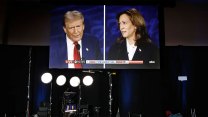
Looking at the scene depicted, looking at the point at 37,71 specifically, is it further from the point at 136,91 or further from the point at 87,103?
the point at 136,91

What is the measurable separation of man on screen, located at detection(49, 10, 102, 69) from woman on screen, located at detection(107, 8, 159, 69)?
1.52ft

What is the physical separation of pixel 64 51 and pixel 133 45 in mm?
1644

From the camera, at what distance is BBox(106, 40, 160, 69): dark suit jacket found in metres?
6.08

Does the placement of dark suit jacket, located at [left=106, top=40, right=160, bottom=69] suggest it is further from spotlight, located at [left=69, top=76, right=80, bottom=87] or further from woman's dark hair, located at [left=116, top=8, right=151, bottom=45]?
spotlight, located at [left=69, top=76, right=80, bottom=87]

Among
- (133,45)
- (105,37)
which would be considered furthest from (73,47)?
(133,45)

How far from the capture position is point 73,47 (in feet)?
20.4

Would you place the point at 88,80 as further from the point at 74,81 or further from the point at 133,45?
the point at 133,45

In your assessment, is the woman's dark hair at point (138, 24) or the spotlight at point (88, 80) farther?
the woman's dark hair at point (138, 24)

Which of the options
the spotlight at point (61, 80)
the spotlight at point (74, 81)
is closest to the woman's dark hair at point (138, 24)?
the spotlight at point (74, 81)

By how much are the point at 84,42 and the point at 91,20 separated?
1.89ft

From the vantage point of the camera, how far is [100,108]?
643 cm

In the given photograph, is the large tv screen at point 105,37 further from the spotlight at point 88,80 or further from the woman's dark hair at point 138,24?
the spotlight at point 88,80

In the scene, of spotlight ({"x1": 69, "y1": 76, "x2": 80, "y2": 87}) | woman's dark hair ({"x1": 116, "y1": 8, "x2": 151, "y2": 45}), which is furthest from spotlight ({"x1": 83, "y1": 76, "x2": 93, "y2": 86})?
woman's dark hair ({"x1": 116, "y1": 8, "x2": 151, "y2": 45})

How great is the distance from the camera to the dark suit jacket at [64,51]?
241 inches
